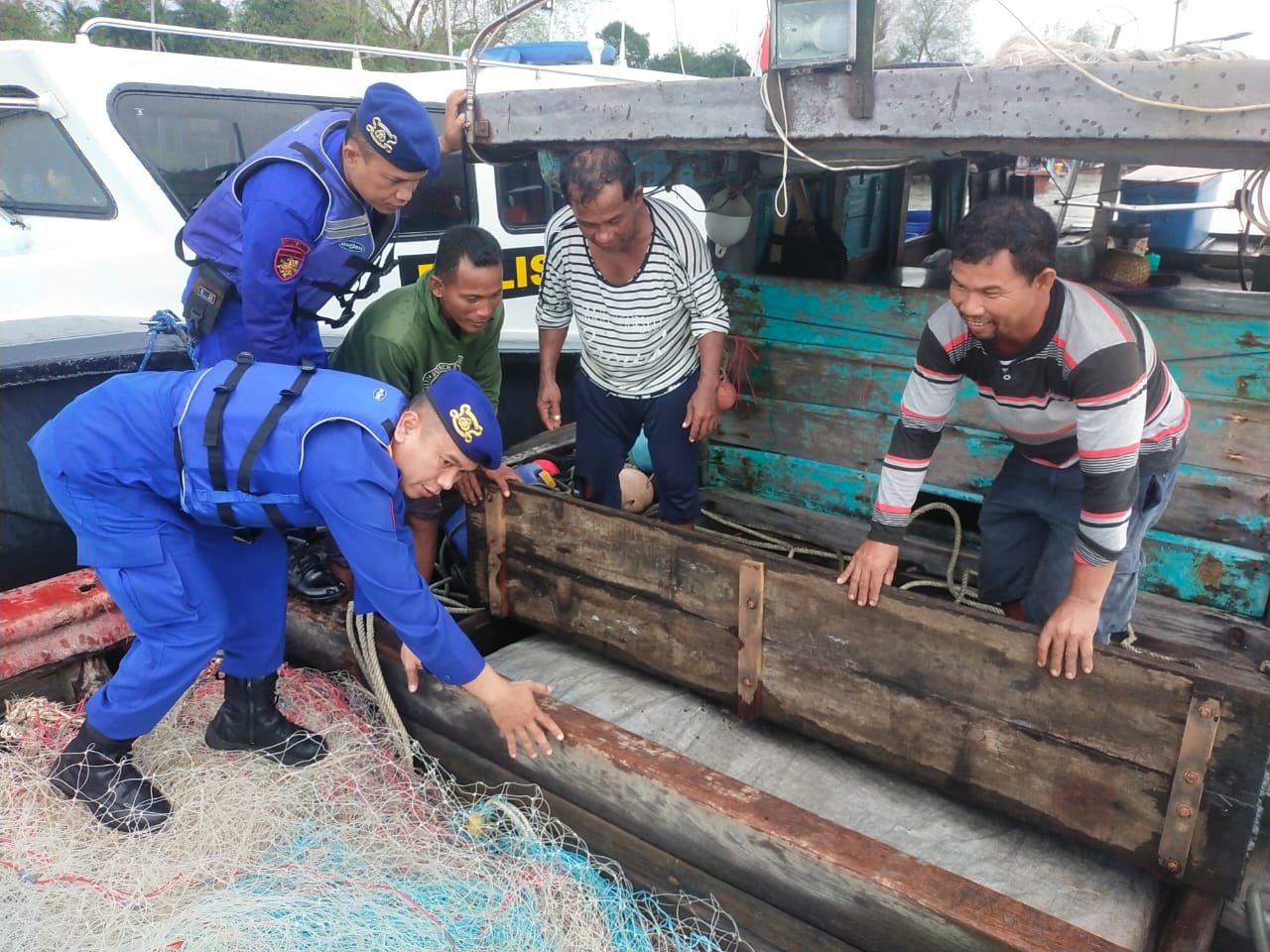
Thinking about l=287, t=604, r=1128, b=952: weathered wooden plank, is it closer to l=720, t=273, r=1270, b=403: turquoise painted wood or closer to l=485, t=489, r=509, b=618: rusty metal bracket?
l=485, t=489, r=509, b=618: rusty metal bracket

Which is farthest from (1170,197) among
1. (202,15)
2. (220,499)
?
(202,15)

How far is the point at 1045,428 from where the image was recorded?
2.42 m

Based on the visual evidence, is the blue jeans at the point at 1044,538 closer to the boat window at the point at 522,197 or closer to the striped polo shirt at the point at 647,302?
the striped polo shirt at the point at 647,302

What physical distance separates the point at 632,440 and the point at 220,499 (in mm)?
1671

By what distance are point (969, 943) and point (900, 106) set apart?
187 cm

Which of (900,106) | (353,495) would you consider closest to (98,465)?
(353,495)

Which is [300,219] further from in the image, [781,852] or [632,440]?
[781,852]

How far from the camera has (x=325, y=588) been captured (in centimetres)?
359

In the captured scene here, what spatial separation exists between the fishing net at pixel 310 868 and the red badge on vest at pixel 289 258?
5.11ft

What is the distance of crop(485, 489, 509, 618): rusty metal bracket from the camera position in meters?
3.32

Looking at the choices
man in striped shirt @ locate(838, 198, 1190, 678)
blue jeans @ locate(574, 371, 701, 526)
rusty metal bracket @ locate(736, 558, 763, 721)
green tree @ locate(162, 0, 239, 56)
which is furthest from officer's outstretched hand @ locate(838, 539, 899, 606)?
green tree @ locate(162, 0, 239, 56)

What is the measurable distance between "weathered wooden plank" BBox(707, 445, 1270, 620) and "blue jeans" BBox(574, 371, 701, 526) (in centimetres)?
65

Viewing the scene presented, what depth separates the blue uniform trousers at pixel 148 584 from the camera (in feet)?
8.53

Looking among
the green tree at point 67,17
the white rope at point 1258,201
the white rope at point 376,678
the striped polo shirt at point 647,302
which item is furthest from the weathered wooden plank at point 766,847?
the green tree at point 67,17
